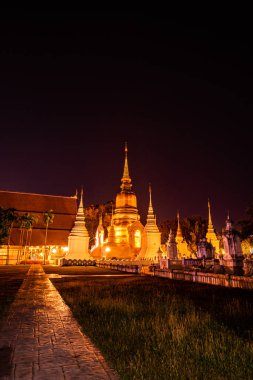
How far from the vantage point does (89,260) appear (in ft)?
154

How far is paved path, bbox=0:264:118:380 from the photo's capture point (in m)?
3.90

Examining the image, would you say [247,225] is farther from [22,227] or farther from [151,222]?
[22,227]

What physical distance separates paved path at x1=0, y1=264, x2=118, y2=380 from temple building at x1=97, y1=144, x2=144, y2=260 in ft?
149

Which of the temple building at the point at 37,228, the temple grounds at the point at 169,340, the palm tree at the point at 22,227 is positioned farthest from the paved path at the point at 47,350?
the temple building at the point at 37,228

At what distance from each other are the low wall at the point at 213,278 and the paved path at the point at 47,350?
971 cm

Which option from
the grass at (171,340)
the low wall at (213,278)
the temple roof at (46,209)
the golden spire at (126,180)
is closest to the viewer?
the grass at (171,340)

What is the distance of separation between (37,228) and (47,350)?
186 ft

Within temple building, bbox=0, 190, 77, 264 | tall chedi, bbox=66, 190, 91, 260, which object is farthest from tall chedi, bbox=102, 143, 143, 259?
temple building, bbox=0, 190, 77, 264

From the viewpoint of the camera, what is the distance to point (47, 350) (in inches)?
193

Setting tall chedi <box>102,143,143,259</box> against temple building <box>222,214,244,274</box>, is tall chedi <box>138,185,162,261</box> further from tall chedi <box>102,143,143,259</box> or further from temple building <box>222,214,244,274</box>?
temple building <box>222,214,244,274</box>

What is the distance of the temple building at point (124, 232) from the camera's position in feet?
175

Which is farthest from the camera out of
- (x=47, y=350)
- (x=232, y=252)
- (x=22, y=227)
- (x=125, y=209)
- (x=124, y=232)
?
(x=125, y=209)

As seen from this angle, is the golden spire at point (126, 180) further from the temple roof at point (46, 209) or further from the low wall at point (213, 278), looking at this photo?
the low wall at point (213, 278)

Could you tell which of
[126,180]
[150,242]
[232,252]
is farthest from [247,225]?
[126,180]
